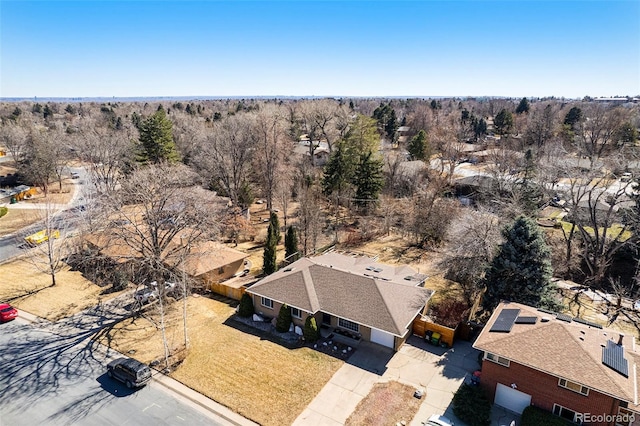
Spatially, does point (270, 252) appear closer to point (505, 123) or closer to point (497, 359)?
point (497, 359)

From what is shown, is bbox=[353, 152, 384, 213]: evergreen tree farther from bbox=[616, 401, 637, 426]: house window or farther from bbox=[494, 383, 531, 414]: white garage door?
bbox=[616, 401, 637, 426]: house window

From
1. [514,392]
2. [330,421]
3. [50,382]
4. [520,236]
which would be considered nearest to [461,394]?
[514,392]

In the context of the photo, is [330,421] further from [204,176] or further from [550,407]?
[204,176]

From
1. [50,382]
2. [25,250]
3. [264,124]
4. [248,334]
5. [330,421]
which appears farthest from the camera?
[264,124]

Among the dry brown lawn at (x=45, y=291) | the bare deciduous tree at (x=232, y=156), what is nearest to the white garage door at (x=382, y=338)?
the dry brown lawn at (x=45, y=291)

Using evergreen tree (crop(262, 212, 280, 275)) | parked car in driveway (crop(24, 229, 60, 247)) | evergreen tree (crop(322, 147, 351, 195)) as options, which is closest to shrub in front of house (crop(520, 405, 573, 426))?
evergreen tree (crop(262, 212, 280, 275))

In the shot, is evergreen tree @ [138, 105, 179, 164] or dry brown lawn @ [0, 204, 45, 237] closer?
dry brown lawn @ [0, 204, 45, 237]

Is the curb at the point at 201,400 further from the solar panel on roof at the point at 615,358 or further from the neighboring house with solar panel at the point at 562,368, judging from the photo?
the solar panel on roof at the point at 615,358
